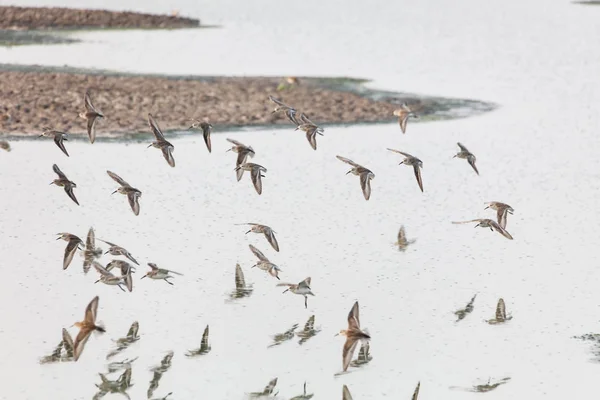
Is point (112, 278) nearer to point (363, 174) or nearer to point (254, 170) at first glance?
point (254, 170)

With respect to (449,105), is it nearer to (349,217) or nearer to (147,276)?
(349,217)

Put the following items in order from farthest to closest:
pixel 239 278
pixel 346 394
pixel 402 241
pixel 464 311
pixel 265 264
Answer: pixel 402 241 < pixel 239 278 < pixel 265 264 < pixel 464 311 < pixel 346 394

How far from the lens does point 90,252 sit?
53.7ft

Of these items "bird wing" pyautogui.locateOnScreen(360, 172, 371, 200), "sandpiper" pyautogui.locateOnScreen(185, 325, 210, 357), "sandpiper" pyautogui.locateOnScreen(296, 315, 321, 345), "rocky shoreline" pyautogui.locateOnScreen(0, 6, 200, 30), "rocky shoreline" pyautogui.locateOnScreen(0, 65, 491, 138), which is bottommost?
"sandpiper" pyautogui.locateOnScreen(185, 325, 210, 357)

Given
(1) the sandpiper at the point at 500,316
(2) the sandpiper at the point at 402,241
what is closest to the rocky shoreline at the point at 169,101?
(2) the sandpiper at the point at 402,241

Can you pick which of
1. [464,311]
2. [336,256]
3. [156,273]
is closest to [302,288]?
[156,273]

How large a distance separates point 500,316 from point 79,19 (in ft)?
98.0

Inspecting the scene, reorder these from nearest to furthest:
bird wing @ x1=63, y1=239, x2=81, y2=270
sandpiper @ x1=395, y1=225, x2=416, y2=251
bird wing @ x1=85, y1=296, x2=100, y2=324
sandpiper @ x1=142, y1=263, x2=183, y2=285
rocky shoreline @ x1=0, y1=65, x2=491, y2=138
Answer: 1. bird wing @ x1=85, y1=296, x2=100, y2=324
2. sandpiper @ x1=142, y1=263, x2=183, y2=285
3. bird wing @ x1=63, y1=239, x2=81, y2=270
4. sandpiper @ x1=395, y1=225, x2=416, y2=251
5. rocky shoreline @ x1=0, y1=65, x2=491, y2=138

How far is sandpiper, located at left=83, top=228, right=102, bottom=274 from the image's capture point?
52.0 ft

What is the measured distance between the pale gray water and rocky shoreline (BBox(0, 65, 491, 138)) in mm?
1125

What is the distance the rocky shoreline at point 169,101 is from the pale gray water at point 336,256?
1125mm

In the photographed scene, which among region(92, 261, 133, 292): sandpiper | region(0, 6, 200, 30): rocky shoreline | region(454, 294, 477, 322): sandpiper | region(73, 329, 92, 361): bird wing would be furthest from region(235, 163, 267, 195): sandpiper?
region(0, 6, 200, 30): rocky shoreline

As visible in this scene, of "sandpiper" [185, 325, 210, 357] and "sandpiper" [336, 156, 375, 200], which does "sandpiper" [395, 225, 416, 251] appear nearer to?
"sandpiper" [336, 156, 375, 200]

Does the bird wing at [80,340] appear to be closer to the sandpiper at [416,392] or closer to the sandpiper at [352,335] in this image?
the sandpiper at [352,335]
